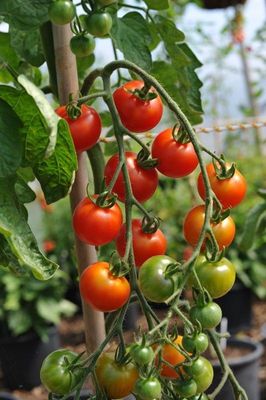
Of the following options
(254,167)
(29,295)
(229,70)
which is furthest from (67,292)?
(229,70)

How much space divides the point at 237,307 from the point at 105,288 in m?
2.88

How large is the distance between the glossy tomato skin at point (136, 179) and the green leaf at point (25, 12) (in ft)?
0.47

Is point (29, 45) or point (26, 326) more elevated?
point (29, 45)

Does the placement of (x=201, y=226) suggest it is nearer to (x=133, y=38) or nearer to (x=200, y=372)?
(x=200, y=372)

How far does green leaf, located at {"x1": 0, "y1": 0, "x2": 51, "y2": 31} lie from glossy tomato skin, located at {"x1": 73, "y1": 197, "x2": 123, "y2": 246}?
174 mm

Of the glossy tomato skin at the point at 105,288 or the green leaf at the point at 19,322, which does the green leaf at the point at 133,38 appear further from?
the green leaf at the point at 19,322

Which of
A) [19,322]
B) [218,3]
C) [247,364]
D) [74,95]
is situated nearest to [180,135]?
[74,95]

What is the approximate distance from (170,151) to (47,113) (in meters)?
0.12

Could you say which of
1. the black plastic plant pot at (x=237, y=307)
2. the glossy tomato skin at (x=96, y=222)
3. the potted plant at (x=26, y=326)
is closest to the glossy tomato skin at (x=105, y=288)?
the glossy tomato skin at (x=96, y=222)

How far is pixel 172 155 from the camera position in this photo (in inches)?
22.4

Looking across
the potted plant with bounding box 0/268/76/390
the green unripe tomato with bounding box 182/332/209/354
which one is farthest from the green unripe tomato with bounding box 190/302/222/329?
the potted plant with bounding box 0/268/76/390

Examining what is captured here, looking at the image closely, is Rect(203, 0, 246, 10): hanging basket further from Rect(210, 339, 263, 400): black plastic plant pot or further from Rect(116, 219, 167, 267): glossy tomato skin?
Rect(116, 219, 167, 267): glossy tomato skin

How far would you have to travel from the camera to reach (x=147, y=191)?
587 millimetres

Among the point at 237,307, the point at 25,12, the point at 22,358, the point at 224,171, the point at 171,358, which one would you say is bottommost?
the point at 237,307
